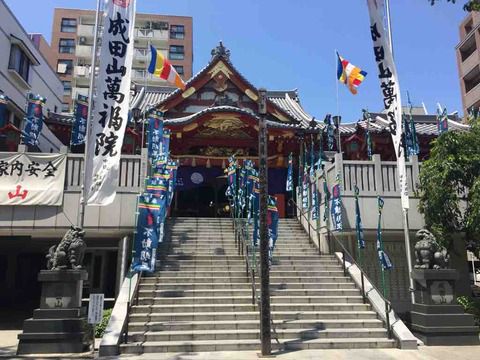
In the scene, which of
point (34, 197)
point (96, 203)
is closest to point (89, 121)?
point (96, 203)

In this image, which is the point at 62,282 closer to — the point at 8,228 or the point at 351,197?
the point at 8,228

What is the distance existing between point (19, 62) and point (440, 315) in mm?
23593

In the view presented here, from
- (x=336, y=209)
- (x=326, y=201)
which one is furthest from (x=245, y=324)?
(x=326, y=201)

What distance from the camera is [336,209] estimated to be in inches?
509

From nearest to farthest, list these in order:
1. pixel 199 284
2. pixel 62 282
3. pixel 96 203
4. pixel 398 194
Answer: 1. pixel 62 282
2. pixel 96 203
3. pixel 199 284
4. pixel 398 194

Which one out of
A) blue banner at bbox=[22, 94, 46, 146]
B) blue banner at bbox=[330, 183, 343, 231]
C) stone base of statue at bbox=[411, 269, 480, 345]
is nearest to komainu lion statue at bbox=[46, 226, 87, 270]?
blue banner at bbox=[330, 183, 343, 231]

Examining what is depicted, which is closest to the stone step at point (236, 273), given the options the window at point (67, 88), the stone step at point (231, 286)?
the stone step at point (231, 286)

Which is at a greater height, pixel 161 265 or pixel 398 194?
pixel 398 194

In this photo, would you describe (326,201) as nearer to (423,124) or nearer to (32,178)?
(32,178)

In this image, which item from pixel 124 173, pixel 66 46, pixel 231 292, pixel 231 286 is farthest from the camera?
pixel 66 46

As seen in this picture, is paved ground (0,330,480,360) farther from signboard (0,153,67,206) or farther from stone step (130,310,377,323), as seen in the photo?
signboard (0,153,67,206)

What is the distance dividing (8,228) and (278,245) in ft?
27.9

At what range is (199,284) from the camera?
1178cm

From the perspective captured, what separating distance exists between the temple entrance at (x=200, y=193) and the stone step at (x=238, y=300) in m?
9.56
